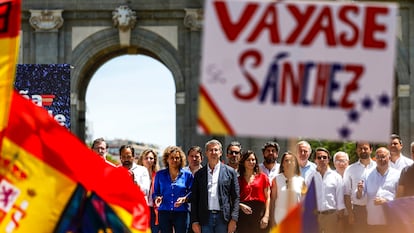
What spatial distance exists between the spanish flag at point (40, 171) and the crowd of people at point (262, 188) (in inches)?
153

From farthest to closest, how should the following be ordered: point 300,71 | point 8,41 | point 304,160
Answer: point 304,160, point 8,41, point 300,71

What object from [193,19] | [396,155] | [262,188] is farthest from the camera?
[193,19]

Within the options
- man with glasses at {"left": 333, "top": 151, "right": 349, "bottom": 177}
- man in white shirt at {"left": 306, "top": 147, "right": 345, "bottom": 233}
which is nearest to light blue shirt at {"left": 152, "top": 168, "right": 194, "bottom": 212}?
man in white shirt at {"left": 306, "top": 147, "right": 345, "bottom": 233}

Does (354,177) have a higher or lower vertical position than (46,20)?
lower

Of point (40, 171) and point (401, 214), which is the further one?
point (401, 214)

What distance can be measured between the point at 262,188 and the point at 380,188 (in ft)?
4.58

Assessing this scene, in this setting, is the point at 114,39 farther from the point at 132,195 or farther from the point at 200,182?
the point at 132,195

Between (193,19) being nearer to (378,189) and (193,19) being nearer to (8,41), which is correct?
(378,189)

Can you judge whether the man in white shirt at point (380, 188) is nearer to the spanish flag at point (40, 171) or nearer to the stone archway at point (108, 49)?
the spanish flag at point (40, 171)

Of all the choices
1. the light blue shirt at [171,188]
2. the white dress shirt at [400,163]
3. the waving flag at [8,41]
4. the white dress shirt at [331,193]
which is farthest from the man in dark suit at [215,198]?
the waving flag at [8,41]

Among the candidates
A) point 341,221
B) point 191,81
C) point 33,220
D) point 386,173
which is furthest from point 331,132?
point 191,81

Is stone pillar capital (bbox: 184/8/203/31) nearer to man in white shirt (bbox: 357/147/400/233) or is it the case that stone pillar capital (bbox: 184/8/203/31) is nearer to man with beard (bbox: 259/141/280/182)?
man with beard (bbox: 259/141/280/182)

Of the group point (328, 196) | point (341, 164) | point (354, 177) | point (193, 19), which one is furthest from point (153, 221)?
point (193, 19)

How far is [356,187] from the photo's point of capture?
1148cm
